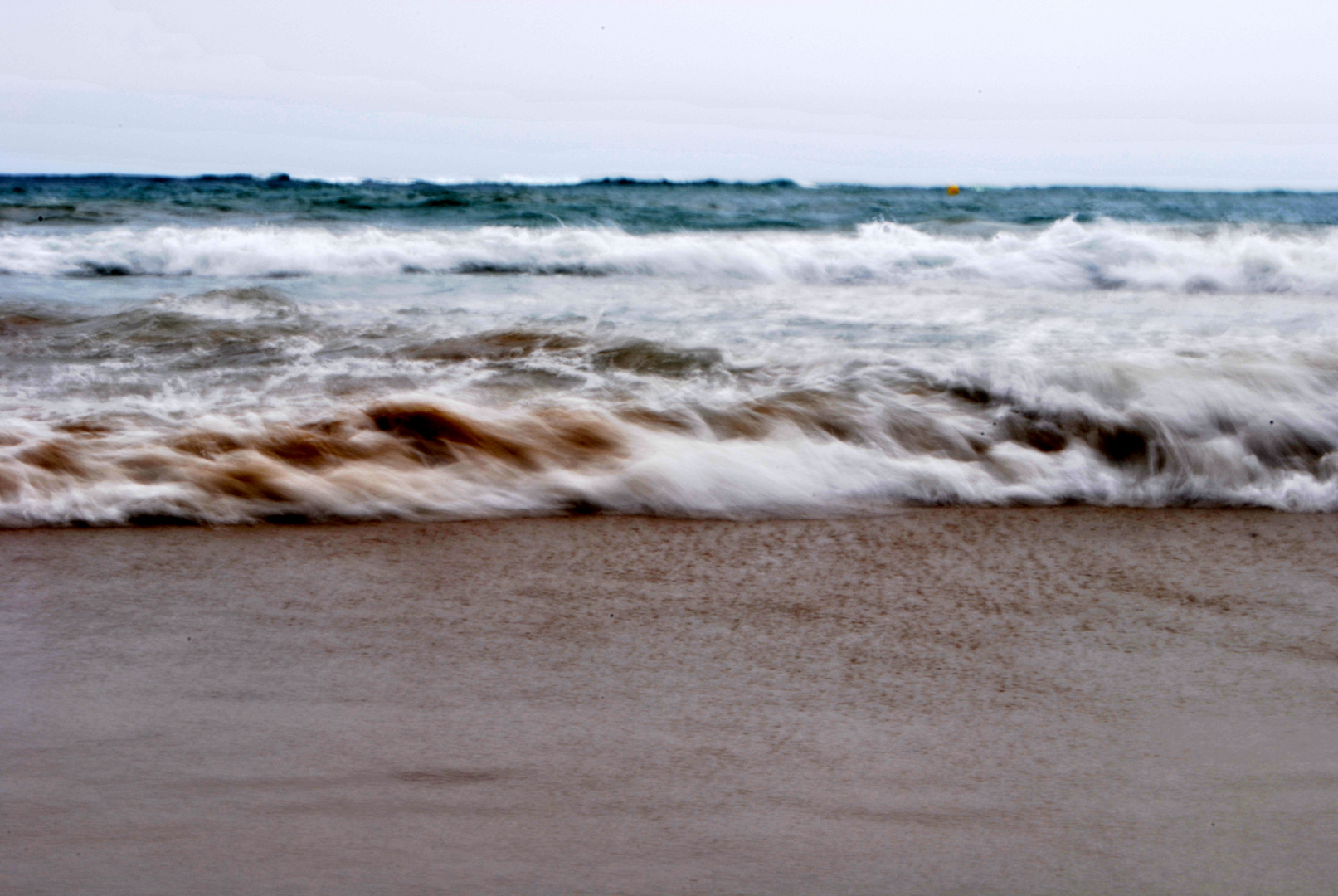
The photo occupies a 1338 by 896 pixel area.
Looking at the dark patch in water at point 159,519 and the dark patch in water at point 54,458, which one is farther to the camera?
the dark patch in water at point 54,458

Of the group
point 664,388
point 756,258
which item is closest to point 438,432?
point 664,388

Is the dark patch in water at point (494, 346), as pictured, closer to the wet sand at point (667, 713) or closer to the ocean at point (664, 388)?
the ocean at point (664, 388)

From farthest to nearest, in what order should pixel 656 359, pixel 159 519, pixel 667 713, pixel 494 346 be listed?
1. pixel 494 346
2. pixel 656 359
3. pixel 159 519
4. pixel 667 713

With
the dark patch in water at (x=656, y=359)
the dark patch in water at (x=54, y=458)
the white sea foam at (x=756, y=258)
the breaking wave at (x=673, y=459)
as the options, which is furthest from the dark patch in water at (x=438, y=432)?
the white sea foam at (x=756, y=258)

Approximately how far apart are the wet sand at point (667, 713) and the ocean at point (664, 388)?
0.26 m

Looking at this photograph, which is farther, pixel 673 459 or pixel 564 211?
pixel 564 211

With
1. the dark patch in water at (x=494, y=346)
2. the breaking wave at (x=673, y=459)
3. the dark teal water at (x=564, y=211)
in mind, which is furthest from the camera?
the dark teal water at (x=564, y=211)

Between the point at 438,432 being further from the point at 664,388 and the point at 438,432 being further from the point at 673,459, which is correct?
the point at 664,388

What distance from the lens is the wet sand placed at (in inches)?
41.1

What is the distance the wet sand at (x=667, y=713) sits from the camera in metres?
1.04

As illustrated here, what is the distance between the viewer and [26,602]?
66.7 inches

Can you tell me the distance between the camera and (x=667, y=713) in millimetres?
1347

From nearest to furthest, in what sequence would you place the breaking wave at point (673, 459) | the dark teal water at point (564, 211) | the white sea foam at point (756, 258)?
1. the breaking wave at point (673, 459)
2. the white sea foam at point (756, 258)
3. the dark teal water at point (564, 211)

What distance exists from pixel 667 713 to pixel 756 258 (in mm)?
5832
